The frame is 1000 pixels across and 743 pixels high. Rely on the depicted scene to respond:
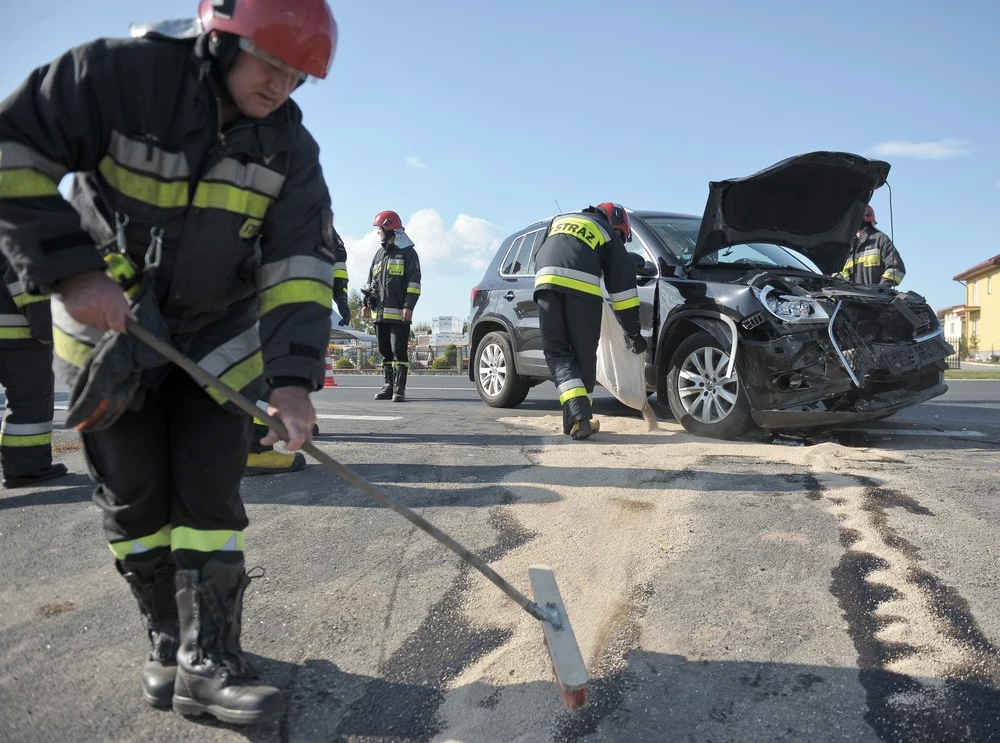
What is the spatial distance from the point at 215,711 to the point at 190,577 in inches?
13.6

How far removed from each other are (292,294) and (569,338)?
13.6 ft

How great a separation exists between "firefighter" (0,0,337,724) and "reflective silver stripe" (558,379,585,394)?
150 inches

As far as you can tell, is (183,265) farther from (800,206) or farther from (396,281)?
(396,281)

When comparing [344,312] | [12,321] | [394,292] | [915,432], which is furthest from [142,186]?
[394,292]

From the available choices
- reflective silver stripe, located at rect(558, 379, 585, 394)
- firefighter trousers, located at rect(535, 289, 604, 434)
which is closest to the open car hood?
firefighter trousers, located at rect(535, 289, 604, 434)

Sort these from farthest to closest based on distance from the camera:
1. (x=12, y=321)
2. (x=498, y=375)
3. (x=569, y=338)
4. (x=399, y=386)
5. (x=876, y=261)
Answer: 1. (x=399, y=386)
2. (x=876, y=261)
3. (x=498, y=375)
4. (x=569, y=338)
5. (x=12, y=321)

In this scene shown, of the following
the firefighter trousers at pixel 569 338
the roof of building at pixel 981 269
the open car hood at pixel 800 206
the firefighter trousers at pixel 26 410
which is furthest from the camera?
the roof of building at pixel 981 269

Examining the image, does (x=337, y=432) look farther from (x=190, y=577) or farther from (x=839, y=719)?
(x=839, y=719)

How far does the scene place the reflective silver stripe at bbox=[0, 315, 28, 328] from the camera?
14.3 feet

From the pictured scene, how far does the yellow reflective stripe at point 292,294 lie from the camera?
2.14 m

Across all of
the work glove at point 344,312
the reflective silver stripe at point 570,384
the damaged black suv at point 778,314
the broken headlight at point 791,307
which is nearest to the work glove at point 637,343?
the damaged black suv at point 778,314

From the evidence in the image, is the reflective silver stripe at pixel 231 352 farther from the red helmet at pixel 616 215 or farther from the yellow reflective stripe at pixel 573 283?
the red helmet at pixel 616 215

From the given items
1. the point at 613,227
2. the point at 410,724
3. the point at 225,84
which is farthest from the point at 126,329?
the point at 613,227

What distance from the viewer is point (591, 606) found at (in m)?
2.73
